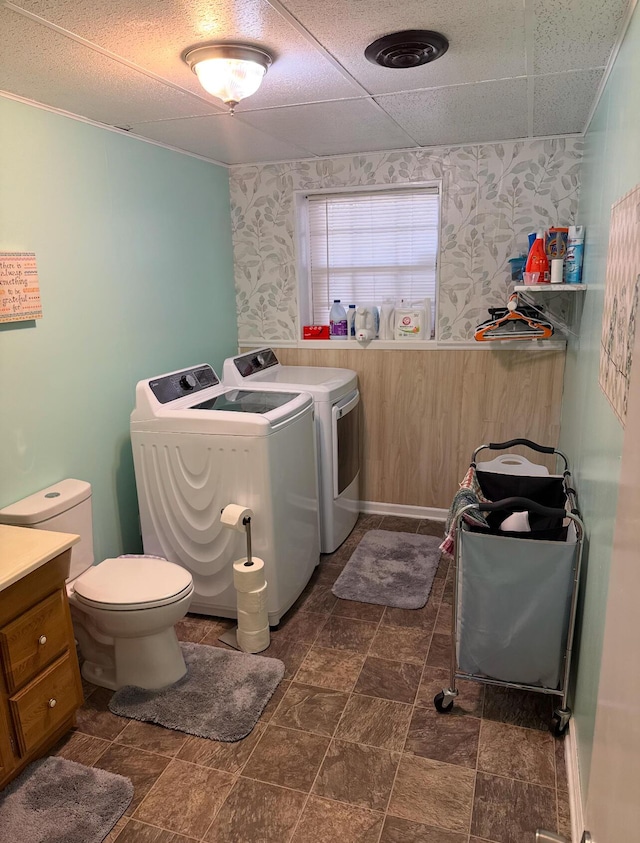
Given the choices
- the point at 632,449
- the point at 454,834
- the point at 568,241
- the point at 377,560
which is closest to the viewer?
the point at 632,449

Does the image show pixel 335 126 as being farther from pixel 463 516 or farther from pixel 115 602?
pixel 115 602

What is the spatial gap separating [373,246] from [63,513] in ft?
8.23

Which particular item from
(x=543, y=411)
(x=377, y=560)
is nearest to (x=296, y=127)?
(x=543, y=411)

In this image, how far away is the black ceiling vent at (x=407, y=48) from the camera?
173 centimetres

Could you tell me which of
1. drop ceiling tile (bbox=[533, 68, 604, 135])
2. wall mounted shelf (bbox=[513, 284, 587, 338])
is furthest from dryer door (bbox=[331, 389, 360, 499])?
drop ceiling tile (bbox=[533, 68, 604, 135])

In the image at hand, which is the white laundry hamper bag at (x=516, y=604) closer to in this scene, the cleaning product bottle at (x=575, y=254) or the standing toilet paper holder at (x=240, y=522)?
the standing toilet paper holder at (x=240, y=522)

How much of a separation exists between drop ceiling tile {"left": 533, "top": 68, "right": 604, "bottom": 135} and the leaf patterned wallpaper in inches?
9.4

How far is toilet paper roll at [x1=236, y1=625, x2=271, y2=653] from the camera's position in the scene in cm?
255

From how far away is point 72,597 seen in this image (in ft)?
7.45

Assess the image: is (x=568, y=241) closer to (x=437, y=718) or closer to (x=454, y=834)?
(x=437, y=718)

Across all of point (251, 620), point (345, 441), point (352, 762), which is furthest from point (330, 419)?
point (352, 762)

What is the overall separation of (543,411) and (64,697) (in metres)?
2.79

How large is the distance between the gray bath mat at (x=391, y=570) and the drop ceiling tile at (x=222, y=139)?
233cm

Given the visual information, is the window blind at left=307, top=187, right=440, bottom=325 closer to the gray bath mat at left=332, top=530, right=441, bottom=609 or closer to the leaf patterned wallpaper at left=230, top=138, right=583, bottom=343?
the leaf patterned wallpaper at left=230, top=138, right=583, bottom=343
